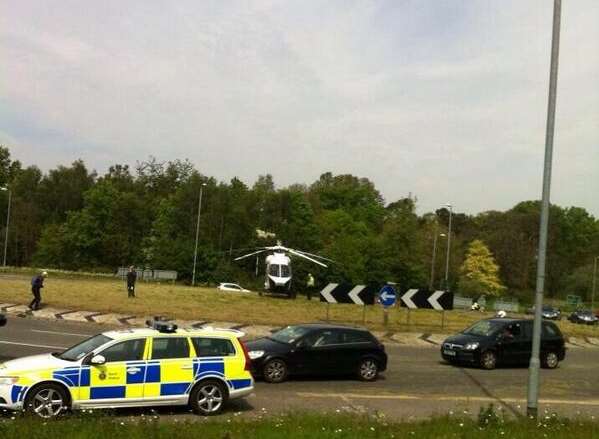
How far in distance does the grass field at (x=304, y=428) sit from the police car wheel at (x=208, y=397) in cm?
212

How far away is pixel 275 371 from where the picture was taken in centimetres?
1702

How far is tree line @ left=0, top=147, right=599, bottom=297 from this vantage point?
9125cm

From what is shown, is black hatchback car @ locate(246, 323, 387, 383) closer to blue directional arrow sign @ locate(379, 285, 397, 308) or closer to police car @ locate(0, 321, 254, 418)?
police car @ locate(0, 321, 254, 418)

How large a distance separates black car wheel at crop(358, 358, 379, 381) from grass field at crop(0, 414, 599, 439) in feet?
23.2

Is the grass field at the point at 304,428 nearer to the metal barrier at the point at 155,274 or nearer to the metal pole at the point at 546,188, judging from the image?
the metal pole at the point at 546,188

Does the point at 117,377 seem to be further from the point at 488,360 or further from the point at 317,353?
the point at 488,360

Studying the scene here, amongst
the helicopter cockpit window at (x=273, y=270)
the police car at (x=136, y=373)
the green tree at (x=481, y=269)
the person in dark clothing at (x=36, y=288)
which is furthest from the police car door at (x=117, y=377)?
the green tree at (x=481, y=269)

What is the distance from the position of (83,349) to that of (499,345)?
1398 centimetres

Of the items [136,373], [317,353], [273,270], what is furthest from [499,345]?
[273,270]

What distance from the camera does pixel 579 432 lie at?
10.0m

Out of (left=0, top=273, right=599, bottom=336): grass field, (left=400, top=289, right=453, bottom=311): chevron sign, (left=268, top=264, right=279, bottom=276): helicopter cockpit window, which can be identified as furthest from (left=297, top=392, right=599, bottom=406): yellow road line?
(left=268, top=264, right=279, bottom=276): helicopter cockpit window

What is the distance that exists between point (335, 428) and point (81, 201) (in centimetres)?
10614

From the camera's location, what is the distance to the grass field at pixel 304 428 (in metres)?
8.38

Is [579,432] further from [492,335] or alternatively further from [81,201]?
[81,201]
